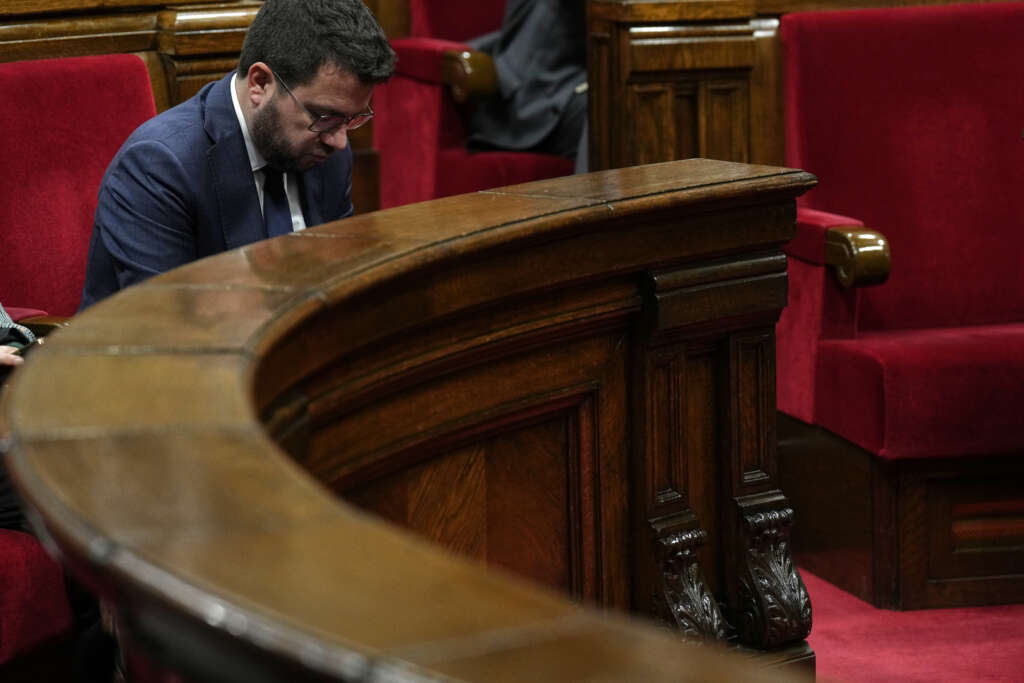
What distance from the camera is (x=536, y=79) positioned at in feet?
13.3

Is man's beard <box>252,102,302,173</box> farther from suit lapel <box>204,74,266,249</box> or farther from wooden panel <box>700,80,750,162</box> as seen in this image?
wooden panel <box>700,80,750,162</box>

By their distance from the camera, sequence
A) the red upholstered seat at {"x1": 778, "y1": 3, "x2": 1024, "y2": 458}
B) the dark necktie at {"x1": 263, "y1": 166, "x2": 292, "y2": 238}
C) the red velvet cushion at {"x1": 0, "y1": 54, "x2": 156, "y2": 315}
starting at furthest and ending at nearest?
1. the red upholstered seat at {"x1": 778, "y1": 3, "x2": 1024, "y2": 458}
2. the red velvet cushion at {"x1": 0, "y1": 54, "x2": 156, "y2": 315}
3. the dark necktie at {"x1": 263, "y1": 166, "x2": 292, "y2": 238}

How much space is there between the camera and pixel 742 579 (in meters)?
1.98

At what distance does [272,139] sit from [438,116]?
210 cm

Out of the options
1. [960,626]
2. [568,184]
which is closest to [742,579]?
[568,184]

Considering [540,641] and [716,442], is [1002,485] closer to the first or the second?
[716,442]

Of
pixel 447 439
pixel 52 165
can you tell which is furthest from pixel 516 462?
pixel 52 165

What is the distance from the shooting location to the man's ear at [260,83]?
201 cm

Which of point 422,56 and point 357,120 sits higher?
point 357,120

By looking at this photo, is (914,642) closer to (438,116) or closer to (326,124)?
(326,124)

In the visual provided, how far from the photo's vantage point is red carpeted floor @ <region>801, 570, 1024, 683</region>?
2.39 meters

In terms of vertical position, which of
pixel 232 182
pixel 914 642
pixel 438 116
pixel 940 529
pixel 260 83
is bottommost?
pixel 914 642

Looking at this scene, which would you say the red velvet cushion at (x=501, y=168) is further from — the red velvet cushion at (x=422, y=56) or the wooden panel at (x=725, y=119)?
the wooden panel at (x=725, y=119)

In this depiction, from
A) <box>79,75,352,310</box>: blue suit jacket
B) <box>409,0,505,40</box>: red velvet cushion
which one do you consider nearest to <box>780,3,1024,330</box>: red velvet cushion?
<box>79,75,352,310</box>: blue suit jacket
